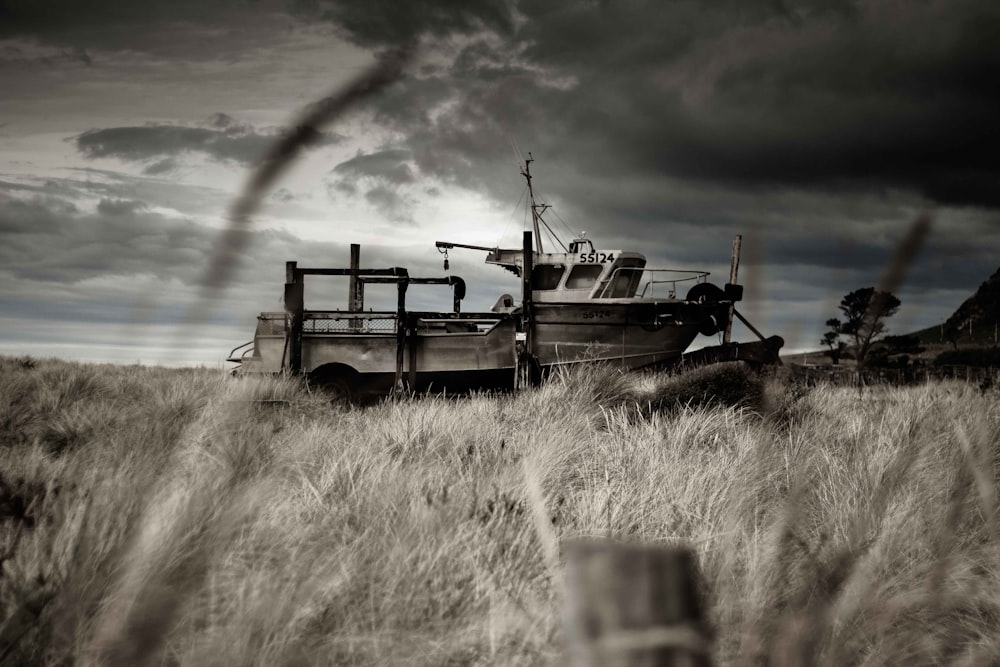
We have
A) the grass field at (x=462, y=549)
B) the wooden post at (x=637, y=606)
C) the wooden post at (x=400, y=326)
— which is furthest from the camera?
the wooden post at (x=400, y=326)

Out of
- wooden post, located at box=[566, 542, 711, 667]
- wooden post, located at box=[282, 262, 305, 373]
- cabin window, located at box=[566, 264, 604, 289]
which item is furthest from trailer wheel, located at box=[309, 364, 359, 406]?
wooden post, located at box=[566, 542, 711, 667]

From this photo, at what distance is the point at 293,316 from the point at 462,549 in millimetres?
12061

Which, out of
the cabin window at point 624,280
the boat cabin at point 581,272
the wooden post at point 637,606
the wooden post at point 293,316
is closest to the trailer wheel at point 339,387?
the wooden post at point 293,316

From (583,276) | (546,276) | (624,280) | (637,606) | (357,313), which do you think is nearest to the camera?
(637,606)

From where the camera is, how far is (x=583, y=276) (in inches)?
634

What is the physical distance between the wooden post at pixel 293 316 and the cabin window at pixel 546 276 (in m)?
5.82

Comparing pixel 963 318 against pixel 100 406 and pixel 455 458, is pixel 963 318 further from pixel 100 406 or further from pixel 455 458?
pixel 100 406

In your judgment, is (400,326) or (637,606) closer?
(637,606)

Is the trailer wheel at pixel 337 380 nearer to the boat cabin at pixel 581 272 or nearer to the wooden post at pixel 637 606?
the boat cabin at pixel 581 272

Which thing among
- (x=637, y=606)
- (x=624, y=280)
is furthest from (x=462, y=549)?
(x=624, y=280)

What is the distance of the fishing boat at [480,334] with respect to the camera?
1406 centimetres

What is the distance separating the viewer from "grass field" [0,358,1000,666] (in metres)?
2.19

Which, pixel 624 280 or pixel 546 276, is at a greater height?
pixel 546 276

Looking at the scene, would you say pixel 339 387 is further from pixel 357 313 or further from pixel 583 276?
pixel 583 276
